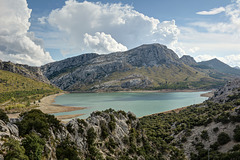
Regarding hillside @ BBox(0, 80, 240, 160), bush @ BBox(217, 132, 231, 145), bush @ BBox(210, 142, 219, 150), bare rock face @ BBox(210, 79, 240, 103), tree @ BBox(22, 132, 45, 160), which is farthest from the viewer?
bare rock face @ BBox(210, 79, 240, 103)

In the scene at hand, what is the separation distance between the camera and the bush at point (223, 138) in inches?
1752

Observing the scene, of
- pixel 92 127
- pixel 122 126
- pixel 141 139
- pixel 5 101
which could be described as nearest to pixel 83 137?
pixel 92 127

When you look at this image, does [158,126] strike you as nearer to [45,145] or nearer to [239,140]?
[239,140]

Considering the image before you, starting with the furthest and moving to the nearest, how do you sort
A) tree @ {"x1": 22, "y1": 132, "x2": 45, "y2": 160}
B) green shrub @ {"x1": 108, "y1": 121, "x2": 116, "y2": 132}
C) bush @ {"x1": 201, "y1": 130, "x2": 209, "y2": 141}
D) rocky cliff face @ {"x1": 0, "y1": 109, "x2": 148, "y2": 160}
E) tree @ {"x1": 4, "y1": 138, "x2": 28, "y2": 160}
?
1. bush @ {"x1": 201, "y1": 130, "x2": 209, "y2": 141}
2. green shrub @ {"x1": 108, "y1": 121, "x2": 116, "y2": 132}
3. rocky cliff face @ {"x1": 0, "y1": 109, "x2": 148, "y2": 160}
4. tree @ {"x1": 22, "y1": 132, "x2": 45, "y2": 160}
5. tree @ {"x1": 4, "y1": 138, "x2": 28, "y2": 160}

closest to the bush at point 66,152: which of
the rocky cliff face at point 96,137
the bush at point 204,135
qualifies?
the rocky cliff face at point 96,137

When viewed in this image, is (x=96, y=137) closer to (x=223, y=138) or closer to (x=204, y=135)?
(x=223, y=138)

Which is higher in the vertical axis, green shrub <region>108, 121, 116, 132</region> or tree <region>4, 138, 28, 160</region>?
tree <region>4, 138, 28, 160</region>

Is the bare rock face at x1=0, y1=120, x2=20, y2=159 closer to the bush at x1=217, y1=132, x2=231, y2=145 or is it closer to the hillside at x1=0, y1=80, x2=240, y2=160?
the hillside at x1=0, y1=80, x2=240, y2=160

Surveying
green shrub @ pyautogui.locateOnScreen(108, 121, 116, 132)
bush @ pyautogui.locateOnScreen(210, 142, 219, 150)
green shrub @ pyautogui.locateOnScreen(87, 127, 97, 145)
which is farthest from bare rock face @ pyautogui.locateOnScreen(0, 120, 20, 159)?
bush @ pyautogui.locateOnScreen(210, 142, 219, 150)

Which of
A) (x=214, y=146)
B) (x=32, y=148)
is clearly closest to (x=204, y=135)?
(x=214, y=146)

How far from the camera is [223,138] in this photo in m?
45.3

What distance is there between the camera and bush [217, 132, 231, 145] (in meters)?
44.5

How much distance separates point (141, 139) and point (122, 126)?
8.50 metres

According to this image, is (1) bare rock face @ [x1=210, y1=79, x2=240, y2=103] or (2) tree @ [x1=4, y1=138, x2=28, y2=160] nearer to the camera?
(2) tree @ [x1=4, y1=138, x2=28, y2=160]
